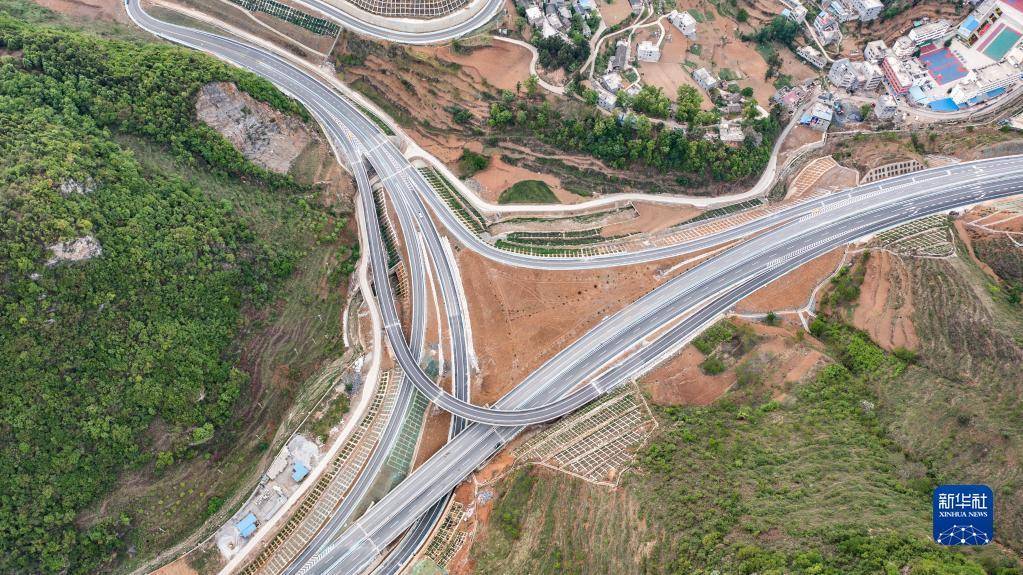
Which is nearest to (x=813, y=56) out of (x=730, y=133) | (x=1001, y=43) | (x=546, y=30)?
(x=730, y=133)

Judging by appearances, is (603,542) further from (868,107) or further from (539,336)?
(868,107)

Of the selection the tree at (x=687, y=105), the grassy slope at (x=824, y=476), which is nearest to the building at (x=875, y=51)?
the tree at (x=687, y=105)

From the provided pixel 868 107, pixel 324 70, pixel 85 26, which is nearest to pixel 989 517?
pixel 868 107

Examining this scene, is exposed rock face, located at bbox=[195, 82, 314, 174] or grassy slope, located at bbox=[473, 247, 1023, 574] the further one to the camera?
exposed rock face, located at bbox=[195, 82, 314, 174]

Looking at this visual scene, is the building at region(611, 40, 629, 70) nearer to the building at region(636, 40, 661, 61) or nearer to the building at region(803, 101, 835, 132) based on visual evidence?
the building at region(636, 40, 661, 61)

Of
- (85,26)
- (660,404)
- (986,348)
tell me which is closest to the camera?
(986,348)

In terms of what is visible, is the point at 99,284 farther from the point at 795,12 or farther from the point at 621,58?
the point at 795,12

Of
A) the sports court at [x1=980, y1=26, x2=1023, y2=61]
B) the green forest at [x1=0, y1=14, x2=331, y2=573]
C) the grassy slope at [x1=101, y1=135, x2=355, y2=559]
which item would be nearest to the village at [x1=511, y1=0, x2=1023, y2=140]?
the sports court at [x1=980, y1=26, x2=1023, y2=61]
